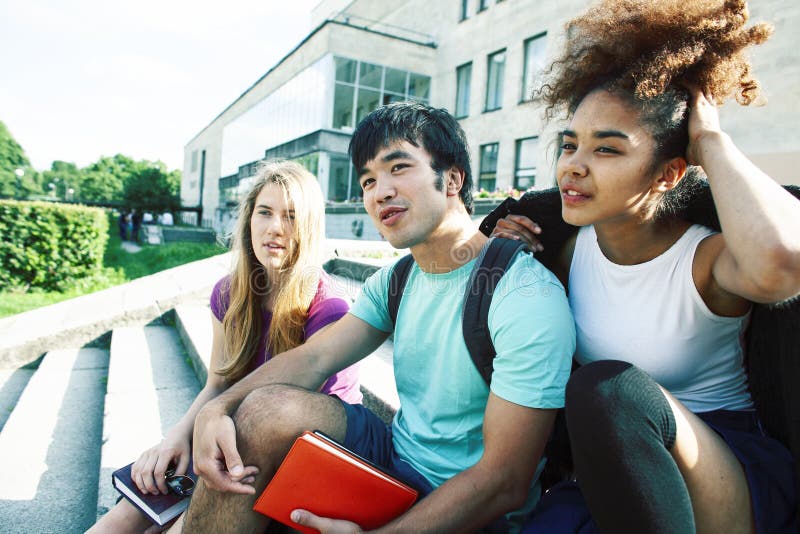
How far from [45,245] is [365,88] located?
15523 millimetres

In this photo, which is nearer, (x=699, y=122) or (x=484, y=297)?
(x=699, y=122)

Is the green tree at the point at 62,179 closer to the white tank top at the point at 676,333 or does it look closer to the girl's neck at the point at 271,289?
the girl's neck at the point at 271,289

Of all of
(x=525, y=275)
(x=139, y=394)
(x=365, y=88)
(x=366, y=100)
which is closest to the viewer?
(x=525, y=275)

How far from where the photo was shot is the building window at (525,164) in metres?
17.9

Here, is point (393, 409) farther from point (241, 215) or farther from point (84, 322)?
point (84, 322)

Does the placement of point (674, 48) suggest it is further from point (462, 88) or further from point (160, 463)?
point (462, 88)

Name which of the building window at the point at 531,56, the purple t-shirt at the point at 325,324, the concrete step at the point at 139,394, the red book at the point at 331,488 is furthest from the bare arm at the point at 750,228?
the building window at the point at 531,56

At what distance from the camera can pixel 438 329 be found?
76.2 inches

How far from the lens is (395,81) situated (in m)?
23.0

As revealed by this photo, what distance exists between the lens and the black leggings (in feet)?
3.93

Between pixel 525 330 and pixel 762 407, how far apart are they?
2.33 feet

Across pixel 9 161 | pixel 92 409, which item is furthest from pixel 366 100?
pixel 9 161

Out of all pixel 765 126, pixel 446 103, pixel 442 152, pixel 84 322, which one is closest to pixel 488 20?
pixel 446 103

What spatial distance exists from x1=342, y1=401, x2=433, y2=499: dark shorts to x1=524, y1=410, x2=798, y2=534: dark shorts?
430 millimetres
